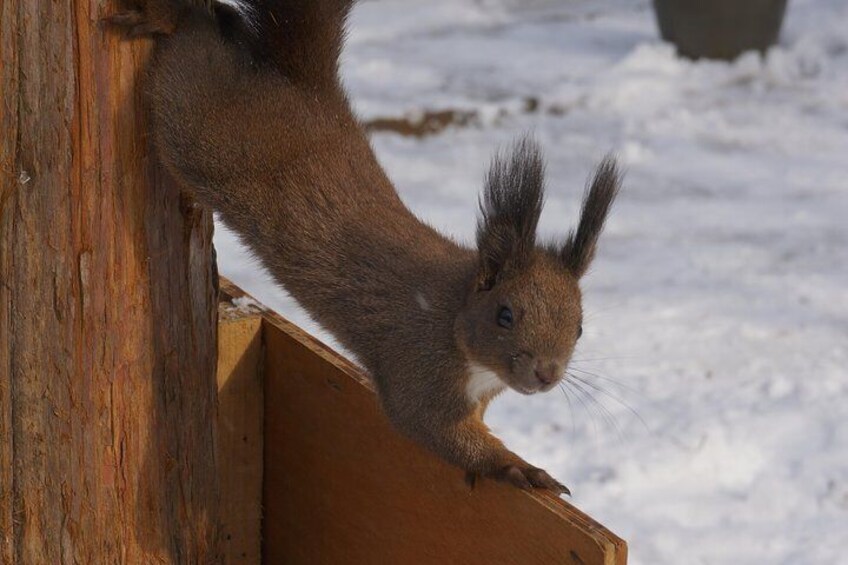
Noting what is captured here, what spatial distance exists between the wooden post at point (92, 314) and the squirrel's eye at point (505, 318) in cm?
48

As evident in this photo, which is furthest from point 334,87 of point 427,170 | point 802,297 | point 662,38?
point 662,38

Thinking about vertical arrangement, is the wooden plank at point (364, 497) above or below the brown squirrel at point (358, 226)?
below

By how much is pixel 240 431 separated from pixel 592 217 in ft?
2.88

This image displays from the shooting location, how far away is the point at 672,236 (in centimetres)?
412

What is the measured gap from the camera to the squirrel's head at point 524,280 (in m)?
1.69

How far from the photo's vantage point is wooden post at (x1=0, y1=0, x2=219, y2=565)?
5.55 ft

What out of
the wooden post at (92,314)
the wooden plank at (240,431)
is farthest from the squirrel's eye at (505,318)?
the wooden plank at (240,431)

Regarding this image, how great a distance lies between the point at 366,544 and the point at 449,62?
395 centimetres

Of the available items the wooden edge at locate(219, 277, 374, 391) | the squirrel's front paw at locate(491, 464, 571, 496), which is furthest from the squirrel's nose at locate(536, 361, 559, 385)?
the wooden edge at locate(219, 277, 374, 391)

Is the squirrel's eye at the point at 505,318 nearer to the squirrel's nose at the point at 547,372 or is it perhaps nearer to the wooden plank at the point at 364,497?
the squirrel's nose at the point at 547,372

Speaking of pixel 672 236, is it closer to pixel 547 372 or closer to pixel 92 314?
pixel 547 372

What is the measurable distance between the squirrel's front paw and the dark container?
4.32 meters

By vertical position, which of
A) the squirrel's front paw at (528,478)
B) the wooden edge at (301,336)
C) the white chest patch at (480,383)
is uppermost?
the white chest patch at (480,383)

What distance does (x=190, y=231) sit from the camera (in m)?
1.90
